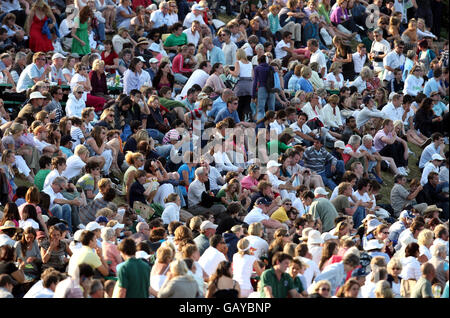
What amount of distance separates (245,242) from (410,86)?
430 inches

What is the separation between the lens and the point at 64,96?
20797 millimetres

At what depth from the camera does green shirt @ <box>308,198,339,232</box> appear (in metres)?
17.7

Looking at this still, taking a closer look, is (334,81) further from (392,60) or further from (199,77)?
(199,77)

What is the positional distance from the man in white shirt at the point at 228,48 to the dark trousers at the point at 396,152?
12.6 ft

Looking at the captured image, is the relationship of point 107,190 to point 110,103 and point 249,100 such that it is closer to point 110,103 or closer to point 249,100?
point 110,103

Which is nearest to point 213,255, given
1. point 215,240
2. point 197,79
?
point 215,240

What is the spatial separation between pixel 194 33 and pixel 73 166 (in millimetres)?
7659

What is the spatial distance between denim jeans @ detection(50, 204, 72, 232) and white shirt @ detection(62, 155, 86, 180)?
1069mm

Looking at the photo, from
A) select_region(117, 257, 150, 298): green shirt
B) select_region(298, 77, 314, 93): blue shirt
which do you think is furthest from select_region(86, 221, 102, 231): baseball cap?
select_region(298, 77, 314, 93): blue shirt

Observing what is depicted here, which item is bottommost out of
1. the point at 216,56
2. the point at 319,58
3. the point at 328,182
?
the point at 328,182

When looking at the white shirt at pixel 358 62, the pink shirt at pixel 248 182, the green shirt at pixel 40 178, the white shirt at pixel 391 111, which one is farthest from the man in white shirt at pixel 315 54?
the green shirt at pixel 40 178

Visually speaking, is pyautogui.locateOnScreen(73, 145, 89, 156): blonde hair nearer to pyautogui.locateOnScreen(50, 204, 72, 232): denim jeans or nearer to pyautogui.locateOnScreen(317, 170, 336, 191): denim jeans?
pyautogui.locateOnScreen(50, 204, 72, 232): denim jeans

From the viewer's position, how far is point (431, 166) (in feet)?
67.9

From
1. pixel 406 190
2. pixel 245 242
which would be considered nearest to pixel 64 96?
pixel 406 190
